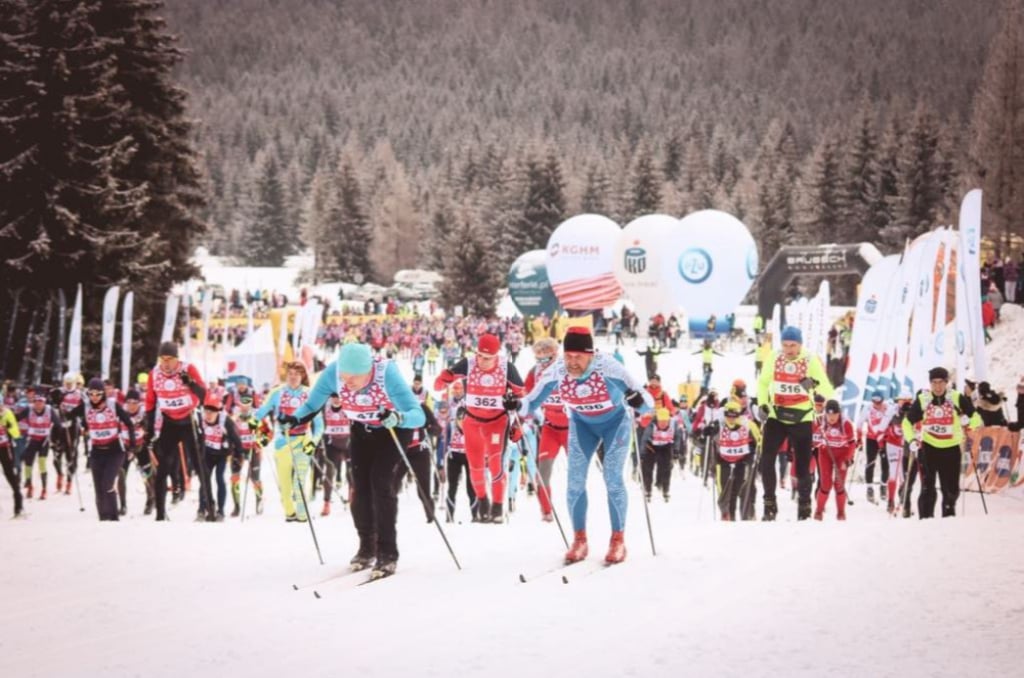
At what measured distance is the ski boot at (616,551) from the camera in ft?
22.5

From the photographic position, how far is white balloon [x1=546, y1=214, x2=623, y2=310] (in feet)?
155

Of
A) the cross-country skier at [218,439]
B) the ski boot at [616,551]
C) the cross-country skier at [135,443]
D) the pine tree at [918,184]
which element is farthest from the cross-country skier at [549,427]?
the pine tree at [918,184]

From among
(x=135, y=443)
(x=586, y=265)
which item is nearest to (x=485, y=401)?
(x=135, y=443)

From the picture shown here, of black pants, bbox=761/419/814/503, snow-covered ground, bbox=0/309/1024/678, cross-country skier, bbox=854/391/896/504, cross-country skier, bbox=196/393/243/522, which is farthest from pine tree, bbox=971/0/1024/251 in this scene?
snow-covered ground, bbox=0/309/1024/678

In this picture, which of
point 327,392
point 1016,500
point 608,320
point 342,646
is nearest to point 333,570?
point 327,392

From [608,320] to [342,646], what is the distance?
41.6 m

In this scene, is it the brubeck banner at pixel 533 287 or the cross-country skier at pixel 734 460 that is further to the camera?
the brubeck banner at pixel 533 287

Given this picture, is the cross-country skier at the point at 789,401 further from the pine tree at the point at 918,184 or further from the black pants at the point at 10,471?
the pine tree at the point at 918,184

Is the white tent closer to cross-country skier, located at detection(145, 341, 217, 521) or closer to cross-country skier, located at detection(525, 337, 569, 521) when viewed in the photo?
cross-country skier, located at detection(145, 341, 217, 521)

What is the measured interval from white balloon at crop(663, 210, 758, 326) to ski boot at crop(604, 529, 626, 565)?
36.2m

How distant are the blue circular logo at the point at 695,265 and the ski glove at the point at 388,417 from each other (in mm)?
37133

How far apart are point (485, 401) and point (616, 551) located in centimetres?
327

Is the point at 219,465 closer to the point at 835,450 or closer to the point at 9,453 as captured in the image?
the point at 9,453

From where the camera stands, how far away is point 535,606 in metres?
5.70
